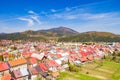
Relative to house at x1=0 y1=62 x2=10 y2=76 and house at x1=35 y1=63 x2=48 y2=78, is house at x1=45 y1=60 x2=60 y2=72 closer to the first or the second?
house at x1=35 y1=63 x2=48 y2=78

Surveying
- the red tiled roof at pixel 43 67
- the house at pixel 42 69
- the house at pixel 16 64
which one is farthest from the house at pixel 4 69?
the red tiled roof at pixel 43 67

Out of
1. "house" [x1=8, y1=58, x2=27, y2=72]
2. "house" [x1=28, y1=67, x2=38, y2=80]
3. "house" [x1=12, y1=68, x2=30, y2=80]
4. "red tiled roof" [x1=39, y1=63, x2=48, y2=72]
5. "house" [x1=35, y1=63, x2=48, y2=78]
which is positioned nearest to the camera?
"house" [x1=12, y1=68, x2=30, y2=80]

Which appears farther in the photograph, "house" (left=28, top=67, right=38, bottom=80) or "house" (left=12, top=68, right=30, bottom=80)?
"house" (left=28, top=67, right=38, bottom=80)

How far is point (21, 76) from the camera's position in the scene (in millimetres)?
45844

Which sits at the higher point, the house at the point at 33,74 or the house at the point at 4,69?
the house at the point at 4,69

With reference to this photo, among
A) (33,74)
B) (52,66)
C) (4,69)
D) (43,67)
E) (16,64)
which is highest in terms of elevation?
(16,64)

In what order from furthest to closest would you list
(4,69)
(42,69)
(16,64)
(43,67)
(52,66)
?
(52,66) < (43,67) < (16,64) < (42,69) < (4,69)

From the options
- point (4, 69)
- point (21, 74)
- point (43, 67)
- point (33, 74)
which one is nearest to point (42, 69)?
point (43, 67)

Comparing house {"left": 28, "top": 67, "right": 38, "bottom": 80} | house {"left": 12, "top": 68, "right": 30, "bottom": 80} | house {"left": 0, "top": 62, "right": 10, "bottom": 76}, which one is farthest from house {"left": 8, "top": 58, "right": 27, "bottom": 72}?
house {"left": 28, "top": 67, "right": 38, "bottom": 80}

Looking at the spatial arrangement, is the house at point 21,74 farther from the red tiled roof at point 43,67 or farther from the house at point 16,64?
the red tiled roof at point 43,67

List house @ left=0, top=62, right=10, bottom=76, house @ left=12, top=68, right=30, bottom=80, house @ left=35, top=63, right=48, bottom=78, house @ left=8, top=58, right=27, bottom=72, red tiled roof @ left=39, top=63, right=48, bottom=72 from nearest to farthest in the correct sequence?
house @ left=12, top=68, right=30, bottom=80, house @ left=0, top=62, right=10, bottom=76, house @ left=35, top=63, right=48, bottom=78, house @ left=8, top=58, right=27, bottom=72, red tiled roof @ left=39, top=63, right=48, bottom=72

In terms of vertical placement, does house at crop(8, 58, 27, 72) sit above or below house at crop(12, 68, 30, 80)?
above

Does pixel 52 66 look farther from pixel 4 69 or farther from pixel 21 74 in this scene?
pixel 4 69

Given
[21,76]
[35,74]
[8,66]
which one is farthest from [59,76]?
[8,66]
